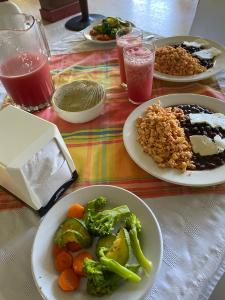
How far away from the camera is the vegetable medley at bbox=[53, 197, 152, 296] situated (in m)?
0.47

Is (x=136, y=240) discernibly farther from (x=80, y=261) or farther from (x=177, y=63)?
(x=177, y=63)

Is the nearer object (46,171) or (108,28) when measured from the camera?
(46,171)

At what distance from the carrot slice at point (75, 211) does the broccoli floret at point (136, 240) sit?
96mm

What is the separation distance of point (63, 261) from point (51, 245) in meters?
0.04

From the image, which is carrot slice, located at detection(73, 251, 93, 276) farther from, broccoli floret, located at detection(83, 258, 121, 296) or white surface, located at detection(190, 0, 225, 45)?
white surface, located at detection(190, 0, 225, 45)

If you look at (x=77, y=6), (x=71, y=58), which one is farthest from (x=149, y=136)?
(x=77, y=6)

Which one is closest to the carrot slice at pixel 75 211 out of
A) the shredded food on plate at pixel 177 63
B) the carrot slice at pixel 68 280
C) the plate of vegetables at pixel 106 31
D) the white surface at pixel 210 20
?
the carrot slice at pixel 68 280

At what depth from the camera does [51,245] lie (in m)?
0.55

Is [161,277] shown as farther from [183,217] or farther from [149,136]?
[149,136]

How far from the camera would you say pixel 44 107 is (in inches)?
36.6

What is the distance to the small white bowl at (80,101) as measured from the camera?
0.82 meters

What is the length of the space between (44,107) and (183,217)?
22.2 inches

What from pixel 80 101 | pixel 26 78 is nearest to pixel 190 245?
pixel 80 101

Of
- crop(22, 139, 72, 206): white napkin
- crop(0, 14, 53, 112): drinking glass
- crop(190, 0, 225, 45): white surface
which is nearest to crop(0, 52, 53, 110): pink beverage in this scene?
crop(0, 14, 53, 112): drinking glass
